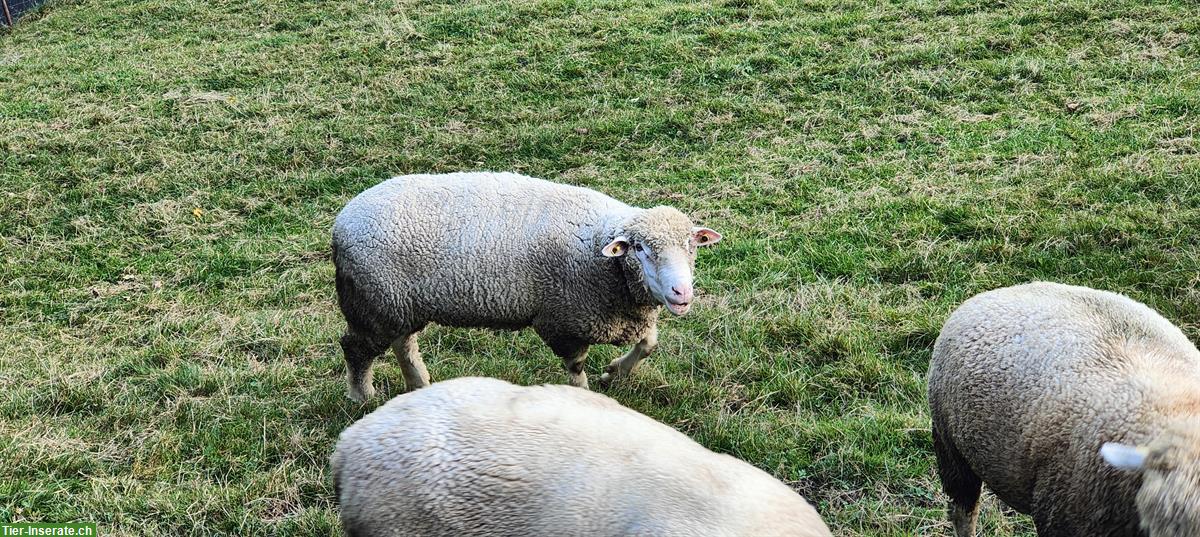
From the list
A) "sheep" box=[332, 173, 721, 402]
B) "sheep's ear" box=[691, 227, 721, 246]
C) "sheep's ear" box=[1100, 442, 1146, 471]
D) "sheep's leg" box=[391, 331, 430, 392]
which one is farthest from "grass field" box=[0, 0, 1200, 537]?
"sheep's ear" box=[1100, 442, 1146, 471]

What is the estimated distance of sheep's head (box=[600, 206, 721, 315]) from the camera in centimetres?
455

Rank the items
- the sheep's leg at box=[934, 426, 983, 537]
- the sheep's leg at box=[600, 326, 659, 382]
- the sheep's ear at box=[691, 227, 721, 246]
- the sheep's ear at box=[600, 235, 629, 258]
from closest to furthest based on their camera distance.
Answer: the sheep's leg at box=[934, 426, 983, 537] → the sheep's ear at box=[600, 235, 629, 258] → the sheep's ear at box=[691, 227, 721, 246] → the sheep's leg at box=[600, 326, 659, 382]

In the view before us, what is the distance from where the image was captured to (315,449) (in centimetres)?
459

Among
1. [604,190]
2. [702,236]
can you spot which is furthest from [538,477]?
[604,190]

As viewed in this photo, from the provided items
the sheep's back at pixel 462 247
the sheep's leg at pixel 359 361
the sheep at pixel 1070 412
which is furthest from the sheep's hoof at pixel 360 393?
the sheep at pixel 1070 412

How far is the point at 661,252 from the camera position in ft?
15.2

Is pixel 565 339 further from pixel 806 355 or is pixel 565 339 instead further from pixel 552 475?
pixel 552 475

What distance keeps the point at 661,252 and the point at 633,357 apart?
805 millimetres

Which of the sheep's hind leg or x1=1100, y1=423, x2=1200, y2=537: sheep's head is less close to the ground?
x1=1100, y1=423, x2=1200, y2=537: sheep's head

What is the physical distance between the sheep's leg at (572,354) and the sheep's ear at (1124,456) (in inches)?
111

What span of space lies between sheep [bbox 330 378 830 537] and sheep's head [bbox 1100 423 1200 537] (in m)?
0.88

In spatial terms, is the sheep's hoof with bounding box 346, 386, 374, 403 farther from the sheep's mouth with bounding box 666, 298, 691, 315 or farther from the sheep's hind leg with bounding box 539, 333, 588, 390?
the sheep's mouth with bounding box 666, 298, 691, 315

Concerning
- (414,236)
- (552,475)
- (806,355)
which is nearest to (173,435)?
(414,236)

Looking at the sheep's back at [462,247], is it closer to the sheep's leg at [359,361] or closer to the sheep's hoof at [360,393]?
the sheep's leg at [359,361]
